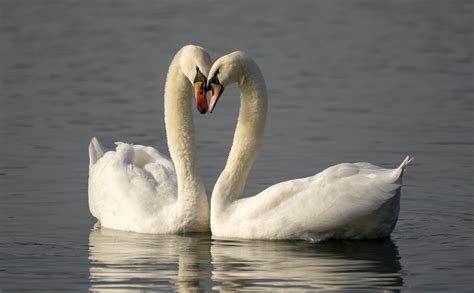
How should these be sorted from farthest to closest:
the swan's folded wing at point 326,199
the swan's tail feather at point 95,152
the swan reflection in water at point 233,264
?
1. the swan's tail feather at point 95,152
2. the swan's folded wing at point 326,199
3. the swan reflection in water at point 233,264

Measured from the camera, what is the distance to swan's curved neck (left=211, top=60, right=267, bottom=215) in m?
15.3

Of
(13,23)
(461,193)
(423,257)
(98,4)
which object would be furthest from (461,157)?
(98,4)

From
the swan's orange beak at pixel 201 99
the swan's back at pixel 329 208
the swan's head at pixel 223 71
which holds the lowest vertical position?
the swan's back at pixel 329 208

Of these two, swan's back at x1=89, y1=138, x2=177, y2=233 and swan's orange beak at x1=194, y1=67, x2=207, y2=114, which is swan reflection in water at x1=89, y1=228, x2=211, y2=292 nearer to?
swan's back at x1=89, y1=138, x2=177, y2=233

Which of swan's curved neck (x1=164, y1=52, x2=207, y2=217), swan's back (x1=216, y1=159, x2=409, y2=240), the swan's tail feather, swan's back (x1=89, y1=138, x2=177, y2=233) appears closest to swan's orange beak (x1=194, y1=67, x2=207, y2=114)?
swan's curved neck (x1=164, y1=52, x2=207, y2=217)

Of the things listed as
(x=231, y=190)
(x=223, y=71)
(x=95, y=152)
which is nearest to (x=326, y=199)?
(x=231, y=190)

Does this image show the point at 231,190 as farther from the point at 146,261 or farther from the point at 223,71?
the point at 146,261

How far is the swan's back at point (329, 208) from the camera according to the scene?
1429 centimetres

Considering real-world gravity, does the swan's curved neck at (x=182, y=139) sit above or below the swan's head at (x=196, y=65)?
below

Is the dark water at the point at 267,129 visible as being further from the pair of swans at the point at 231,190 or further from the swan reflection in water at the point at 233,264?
the pair of swans at the point at 231,190

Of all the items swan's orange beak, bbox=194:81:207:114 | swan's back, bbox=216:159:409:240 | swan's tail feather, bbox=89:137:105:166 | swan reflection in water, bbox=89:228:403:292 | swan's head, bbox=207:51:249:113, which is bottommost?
swan reflection in water, bbox=89:228:403:292

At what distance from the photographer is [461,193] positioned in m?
16.9

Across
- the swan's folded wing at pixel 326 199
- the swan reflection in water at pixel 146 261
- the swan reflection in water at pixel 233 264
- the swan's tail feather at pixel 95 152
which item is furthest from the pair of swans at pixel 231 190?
the swan's tail feather at pixel 95 152

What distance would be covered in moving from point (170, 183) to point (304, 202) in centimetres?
215
